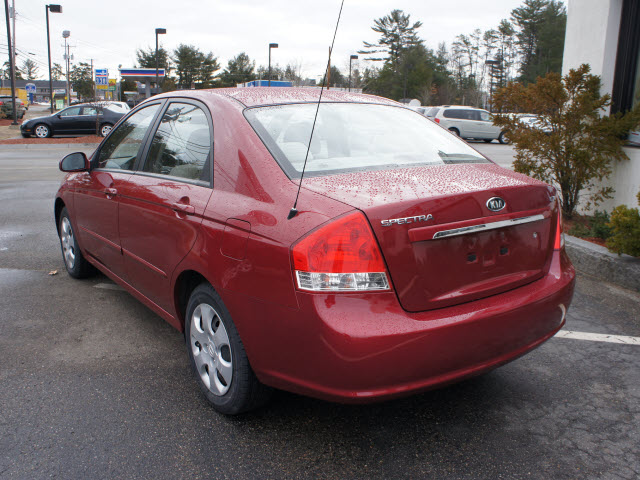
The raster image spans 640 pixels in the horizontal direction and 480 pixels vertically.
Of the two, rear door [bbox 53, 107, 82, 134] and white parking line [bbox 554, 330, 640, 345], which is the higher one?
rear door [bbox 53, 107, 82, 134]

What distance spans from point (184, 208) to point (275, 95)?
89 centimetres

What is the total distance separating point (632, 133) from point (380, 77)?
179 ft

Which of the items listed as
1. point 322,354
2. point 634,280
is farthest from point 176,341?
point 634,280

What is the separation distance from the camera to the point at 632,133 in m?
6.61

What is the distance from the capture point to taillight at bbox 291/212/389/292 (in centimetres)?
221

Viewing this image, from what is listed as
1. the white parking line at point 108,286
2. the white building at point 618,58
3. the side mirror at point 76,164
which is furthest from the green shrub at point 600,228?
the side mirror at point 76,164

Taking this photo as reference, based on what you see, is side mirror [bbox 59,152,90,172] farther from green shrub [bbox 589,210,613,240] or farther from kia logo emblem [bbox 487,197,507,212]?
green shrub [bbox 589,210,613,240]

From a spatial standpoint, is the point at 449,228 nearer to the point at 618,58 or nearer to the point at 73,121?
the point at 618,58

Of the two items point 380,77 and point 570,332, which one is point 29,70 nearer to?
point 380,77

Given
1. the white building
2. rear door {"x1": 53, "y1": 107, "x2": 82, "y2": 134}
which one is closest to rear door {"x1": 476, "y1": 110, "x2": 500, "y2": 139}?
rear door {"x1": 53, "y1": 107, "x2": 82, "y2": 134}

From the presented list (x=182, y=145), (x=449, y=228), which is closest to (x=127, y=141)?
(x=182, y=145)

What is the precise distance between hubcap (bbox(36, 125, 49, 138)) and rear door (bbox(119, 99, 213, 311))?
2424cm

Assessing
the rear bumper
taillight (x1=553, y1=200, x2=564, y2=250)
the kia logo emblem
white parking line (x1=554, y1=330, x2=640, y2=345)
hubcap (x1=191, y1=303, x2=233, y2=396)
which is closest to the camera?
the rear bumper

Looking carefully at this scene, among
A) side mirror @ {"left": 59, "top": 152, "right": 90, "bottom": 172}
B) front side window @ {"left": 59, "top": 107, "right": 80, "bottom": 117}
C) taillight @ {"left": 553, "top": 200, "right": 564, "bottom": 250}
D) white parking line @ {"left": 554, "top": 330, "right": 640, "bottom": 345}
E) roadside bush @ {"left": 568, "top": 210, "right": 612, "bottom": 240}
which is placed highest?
front side window @ {"left": 59, "top": 107, "right": 80, "bottom": 117}
